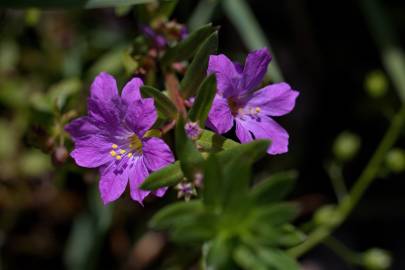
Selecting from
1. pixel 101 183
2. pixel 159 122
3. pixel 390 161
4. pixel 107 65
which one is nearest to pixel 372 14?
pixel 390 161

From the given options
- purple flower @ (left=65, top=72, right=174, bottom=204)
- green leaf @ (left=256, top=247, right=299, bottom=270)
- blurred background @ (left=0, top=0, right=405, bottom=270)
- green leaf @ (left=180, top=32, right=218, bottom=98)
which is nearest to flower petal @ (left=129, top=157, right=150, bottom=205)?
purple flower @ (left=65, top=72, right=174, bottom=204)

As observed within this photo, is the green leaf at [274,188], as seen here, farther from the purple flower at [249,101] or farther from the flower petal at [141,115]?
the flower petal at [141,115]

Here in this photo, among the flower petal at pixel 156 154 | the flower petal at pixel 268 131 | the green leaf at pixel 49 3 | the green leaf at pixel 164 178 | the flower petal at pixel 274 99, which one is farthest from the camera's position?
the green leaf at pixel 49 3

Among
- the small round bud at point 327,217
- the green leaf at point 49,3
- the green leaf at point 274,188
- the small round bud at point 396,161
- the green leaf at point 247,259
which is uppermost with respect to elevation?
the green leaf at point 49,3

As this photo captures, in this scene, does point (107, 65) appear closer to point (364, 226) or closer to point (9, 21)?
point (9, 21)

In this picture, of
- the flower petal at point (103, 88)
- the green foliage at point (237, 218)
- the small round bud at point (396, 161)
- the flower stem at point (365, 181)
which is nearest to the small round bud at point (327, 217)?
the flower stem at point (365, 181)

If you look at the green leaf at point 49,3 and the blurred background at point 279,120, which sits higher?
the green leaf at point 49,3

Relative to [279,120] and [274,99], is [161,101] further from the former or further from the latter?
[279,120]

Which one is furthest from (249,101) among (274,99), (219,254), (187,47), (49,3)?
(49,3)
